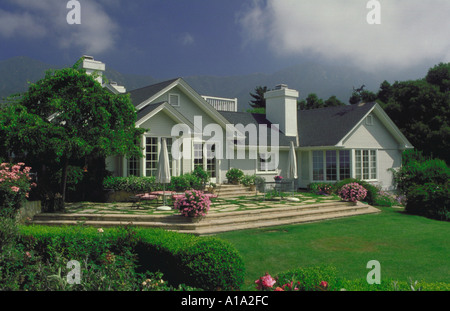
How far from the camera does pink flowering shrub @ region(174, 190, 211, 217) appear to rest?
11344mm

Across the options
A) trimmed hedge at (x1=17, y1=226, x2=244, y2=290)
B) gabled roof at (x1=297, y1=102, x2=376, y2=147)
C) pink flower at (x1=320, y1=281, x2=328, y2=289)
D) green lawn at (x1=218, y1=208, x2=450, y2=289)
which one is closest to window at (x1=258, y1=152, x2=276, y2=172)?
gabled roof at (x1=297, y1=102, x2=376, y2=147)

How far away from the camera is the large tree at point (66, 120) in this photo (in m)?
11.7

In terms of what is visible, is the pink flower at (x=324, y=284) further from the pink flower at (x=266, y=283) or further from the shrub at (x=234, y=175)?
the shrub at (x=234, y=175)

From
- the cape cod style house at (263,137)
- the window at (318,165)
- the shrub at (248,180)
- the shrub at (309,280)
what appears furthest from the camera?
the window at (318,165)

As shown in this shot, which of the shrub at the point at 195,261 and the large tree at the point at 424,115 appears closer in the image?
the shrub at the point at 195,261

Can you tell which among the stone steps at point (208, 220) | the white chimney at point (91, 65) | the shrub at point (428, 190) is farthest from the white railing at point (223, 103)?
the stone steps at point (208, 220)

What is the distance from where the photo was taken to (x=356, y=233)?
1144cm

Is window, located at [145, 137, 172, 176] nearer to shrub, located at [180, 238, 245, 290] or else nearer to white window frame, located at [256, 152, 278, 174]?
white window frame, located at [256, 152, 278, 174]

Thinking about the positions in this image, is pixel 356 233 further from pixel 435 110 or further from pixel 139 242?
pixel 435 110

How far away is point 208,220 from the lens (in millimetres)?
11875

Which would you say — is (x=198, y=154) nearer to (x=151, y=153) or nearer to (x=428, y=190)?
(x=151, y=153)

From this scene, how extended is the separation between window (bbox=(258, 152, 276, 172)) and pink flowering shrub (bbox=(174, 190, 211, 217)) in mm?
11257

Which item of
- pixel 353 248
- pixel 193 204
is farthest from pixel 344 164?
pixel 193 204
